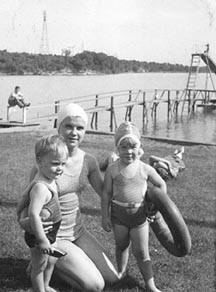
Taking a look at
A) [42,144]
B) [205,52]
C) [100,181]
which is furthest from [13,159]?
[205,52]

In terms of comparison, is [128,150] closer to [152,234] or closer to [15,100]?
[152,234]

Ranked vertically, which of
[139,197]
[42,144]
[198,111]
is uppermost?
[42,144]

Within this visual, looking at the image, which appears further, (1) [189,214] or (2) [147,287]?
(1) [189,214]

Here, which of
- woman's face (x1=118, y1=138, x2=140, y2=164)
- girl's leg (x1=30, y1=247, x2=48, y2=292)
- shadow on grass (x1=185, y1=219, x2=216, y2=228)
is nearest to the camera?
girl's leg (x1=30, y1=247, x2=48, y2=292)

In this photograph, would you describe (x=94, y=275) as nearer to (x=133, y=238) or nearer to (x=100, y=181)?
(x=133, y=238)

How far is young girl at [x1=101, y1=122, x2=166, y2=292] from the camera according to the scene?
166 inches

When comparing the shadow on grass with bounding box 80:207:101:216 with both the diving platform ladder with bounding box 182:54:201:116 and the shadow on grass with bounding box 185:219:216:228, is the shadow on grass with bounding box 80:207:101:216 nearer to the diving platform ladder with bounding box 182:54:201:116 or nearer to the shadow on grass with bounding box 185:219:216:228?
the shadow on grass with bounding box 185:219:216:228

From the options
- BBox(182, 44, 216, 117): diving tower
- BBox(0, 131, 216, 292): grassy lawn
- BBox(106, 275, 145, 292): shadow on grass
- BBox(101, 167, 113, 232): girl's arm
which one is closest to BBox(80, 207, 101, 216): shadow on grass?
BBox(0, 131, 216, 292): grassy lawn

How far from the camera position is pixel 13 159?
1078 cm

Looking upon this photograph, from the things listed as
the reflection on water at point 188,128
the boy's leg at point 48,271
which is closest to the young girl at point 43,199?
the boy's leg at point 48,271

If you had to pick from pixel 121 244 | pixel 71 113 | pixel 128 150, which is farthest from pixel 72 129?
pixel 121 244

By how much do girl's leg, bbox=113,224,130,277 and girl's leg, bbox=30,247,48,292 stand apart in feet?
2.43

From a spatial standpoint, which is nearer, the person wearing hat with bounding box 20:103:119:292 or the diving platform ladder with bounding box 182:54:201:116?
the person wearing hat with bounding box 20:103:119:292

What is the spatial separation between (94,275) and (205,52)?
132 ft
